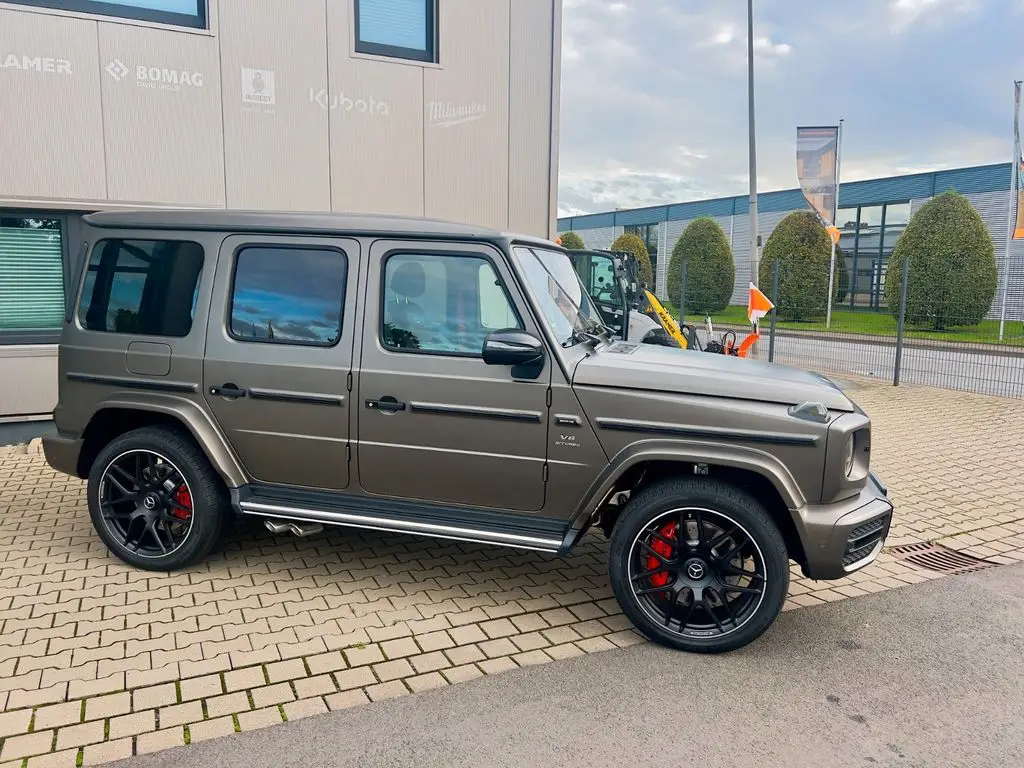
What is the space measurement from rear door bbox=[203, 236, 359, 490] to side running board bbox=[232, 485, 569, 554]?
0.31 ft

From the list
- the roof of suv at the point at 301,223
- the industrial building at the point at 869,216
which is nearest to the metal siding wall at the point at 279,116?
the roof of suv at the point at 301,223

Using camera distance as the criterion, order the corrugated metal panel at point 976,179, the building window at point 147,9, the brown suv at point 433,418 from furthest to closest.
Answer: the corrugated metal panel at point 976,179
the building window at point 147,9
the brown suv at point 433,418

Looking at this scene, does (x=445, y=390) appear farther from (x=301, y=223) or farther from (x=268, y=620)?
(x=268, y=620)

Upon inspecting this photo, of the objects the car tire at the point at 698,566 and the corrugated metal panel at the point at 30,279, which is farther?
the corrugated metal panel at the point at 30,279

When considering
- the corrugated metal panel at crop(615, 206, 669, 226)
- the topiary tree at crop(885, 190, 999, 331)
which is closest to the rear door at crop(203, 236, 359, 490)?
the topiary tree at crop(885, 190, 999, 331)

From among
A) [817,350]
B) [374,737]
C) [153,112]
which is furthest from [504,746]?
[817,350]

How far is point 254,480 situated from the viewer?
A: 429cm

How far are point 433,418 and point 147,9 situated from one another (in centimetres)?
638

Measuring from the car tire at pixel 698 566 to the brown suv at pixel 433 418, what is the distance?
0.03ft

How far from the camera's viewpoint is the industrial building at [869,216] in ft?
93.4

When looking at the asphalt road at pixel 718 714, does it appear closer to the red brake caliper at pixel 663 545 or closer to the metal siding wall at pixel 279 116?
the red brake caliper at pixel 663 545

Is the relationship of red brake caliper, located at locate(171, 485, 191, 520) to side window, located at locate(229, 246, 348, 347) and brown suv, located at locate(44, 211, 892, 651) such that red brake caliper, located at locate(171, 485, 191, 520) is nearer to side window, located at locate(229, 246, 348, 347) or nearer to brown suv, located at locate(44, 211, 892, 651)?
brown suv, located at locate(44, 211, 892, 651)

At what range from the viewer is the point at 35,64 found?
7.25 metres

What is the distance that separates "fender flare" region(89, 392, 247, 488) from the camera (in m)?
4.21
